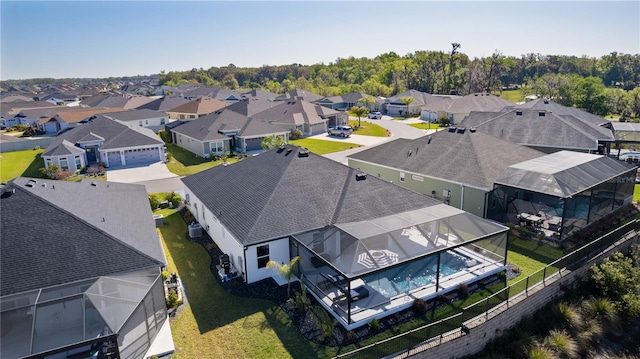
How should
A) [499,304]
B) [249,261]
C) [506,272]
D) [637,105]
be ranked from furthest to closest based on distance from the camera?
[637,105] → [506,272] → [249,261] → [499,304]

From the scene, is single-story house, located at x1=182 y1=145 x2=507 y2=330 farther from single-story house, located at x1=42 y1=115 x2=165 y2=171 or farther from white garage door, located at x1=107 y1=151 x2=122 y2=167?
white garage door, located at x1=107 y1=151 x2=122 y2=167

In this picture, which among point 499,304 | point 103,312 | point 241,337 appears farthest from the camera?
point 499,304

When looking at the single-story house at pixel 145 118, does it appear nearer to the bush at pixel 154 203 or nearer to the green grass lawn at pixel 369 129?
the green grass lawn at pixel 369 129

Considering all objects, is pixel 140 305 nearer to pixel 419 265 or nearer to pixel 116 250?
pixel 116 250

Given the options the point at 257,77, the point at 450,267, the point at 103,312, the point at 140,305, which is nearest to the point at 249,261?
the point at 140,305

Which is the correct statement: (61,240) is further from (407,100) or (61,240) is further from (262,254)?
(407,100)

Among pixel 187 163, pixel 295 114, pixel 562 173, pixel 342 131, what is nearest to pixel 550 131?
pixel 562 173
